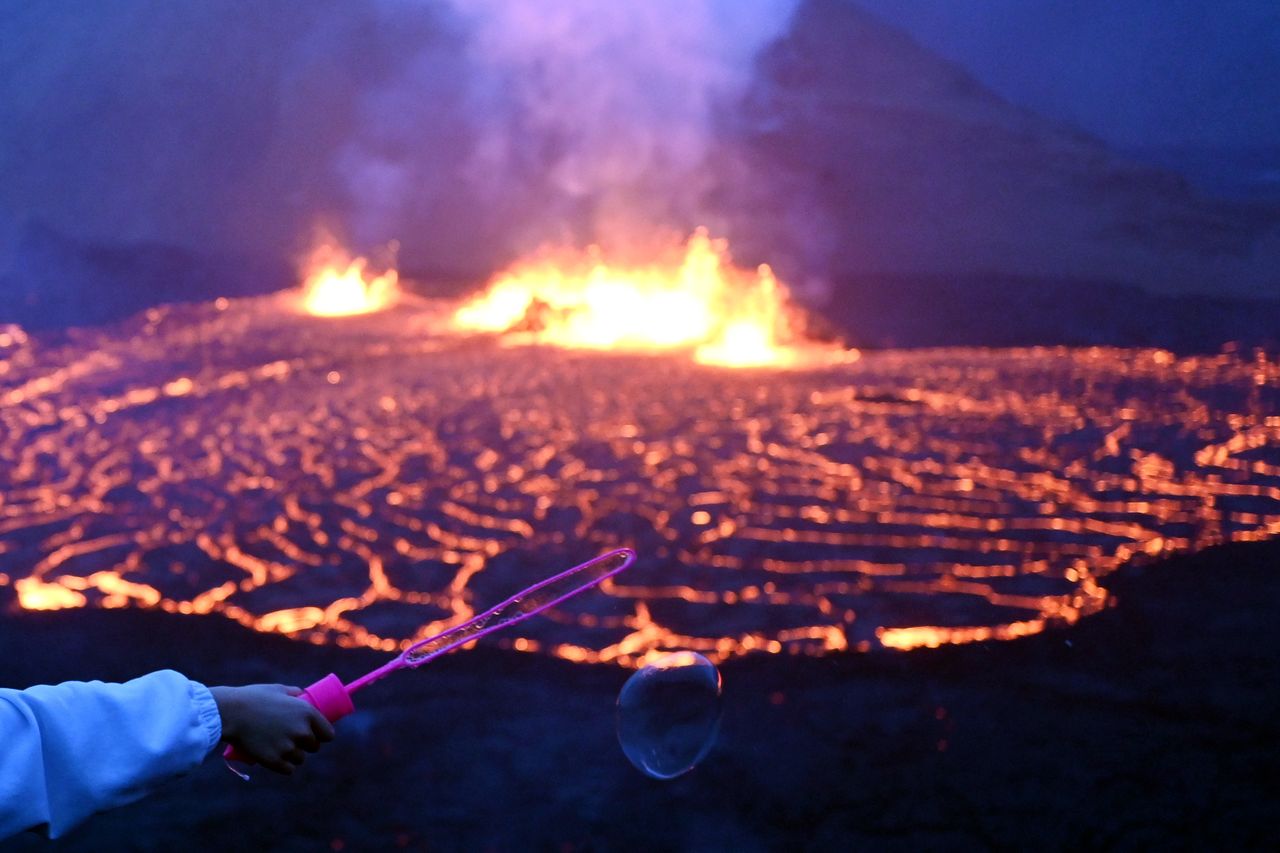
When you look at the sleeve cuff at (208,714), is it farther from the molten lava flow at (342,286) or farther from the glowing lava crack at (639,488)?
the molten lava flow at (342,286)

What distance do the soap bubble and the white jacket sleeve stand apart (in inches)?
69.6

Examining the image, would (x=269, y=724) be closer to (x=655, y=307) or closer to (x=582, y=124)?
(x=655, y=307)

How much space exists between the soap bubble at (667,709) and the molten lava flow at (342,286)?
10638mm

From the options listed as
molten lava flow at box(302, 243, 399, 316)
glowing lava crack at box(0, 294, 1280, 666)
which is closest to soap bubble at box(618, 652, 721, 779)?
glowing lava crack at box(0, 294, 1280, 666)

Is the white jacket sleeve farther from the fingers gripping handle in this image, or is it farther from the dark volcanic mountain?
the dark volcanic mountain

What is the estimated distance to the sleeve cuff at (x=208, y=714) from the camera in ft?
5.05

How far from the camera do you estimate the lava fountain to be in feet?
35.3


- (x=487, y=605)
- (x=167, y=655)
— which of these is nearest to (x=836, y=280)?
(x=487, y=605)

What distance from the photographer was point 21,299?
14062mm

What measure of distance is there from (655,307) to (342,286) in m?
4.72

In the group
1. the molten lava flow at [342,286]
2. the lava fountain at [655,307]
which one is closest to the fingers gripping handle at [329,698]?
the lava fountain at [655,307]

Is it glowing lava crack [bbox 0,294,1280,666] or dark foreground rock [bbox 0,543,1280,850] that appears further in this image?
glowing lava crack [bbox 0,294,1280,666]

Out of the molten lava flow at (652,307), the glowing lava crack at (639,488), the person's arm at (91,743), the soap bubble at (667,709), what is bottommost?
the person's arm at (91,743)

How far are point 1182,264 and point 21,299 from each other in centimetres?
1395
